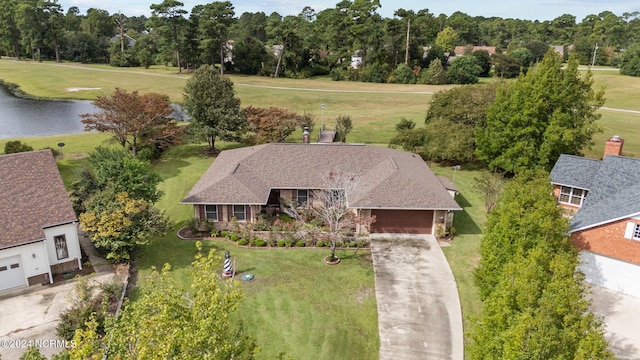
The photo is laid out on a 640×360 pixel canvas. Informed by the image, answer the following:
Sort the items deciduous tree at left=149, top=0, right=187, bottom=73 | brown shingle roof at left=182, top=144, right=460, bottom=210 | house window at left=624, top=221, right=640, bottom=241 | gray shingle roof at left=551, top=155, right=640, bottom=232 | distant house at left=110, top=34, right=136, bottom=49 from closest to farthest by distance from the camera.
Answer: house window at left=624, top=221, right=640, bottom=241
gray shingle roof at left=551, top=155, right=640, bottom=232
brown shingle roof at left=182, top=144, right=460, bottom=210
deciduous tree at left=149, top=0, right=187, bottom=73
distant house at left=110, top=34, right=136, bottom=49

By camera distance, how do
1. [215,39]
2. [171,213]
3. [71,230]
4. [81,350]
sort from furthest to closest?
[215,39] < [171,213] < [71,230] < [81,350]

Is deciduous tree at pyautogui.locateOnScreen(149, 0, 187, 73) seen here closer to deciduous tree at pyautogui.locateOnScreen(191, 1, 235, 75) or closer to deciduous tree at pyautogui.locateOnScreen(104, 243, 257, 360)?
deciduous tree at pyautogui.locateOnScreen(191, 1, 235, 75)

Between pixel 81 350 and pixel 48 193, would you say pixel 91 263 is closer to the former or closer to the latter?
pixel 48 193

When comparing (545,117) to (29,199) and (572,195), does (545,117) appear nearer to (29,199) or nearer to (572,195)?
(572,195)

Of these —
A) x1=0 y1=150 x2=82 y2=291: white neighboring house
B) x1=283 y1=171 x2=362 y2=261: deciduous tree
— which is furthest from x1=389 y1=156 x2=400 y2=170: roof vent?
x1=0 y1=150 x2=82 y2=291: white neighboring house

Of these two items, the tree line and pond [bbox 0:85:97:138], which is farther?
the tree line

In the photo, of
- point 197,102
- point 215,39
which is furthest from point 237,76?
point 197,102
